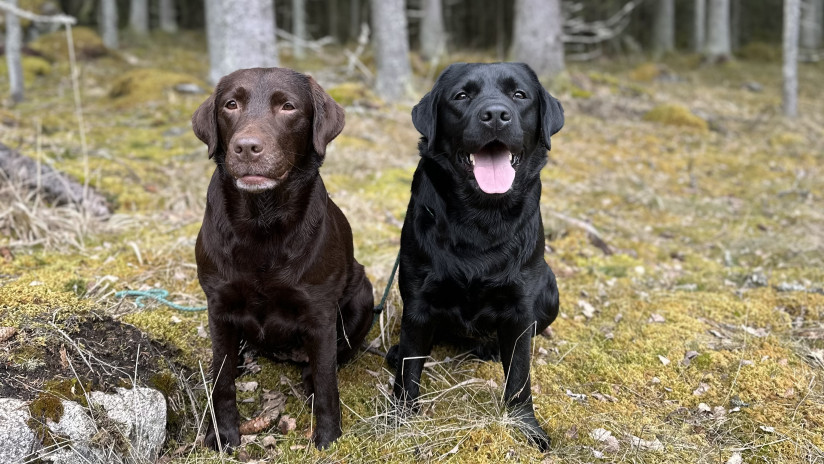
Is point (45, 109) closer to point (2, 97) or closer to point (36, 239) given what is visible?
point (2, 97)

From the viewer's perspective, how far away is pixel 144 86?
10.4 meters

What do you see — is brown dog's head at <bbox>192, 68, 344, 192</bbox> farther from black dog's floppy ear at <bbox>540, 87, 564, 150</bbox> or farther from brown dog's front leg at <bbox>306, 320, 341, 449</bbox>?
black dog's floppy ear at <bbox>540, 87, 564, 150</bbox>

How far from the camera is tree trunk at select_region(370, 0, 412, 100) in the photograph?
34.0 feet

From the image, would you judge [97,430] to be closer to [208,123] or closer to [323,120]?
[208,123]

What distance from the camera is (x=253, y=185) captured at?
99.0 inches

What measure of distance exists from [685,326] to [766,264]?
6.71ft

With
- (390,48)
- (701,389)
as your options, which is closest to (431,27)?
(390,48)

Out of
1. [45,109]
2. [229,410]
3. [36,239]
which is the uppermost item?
[45,109]

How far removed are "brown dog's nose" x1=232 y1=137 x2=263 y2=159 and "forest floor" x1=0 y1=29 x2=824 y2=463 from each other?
50.3 inches

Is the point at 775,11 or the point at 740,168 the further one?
the point at 775,11

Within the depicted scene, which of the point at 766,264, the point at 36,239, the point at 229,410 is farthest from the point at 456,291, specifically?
the point at 766,264

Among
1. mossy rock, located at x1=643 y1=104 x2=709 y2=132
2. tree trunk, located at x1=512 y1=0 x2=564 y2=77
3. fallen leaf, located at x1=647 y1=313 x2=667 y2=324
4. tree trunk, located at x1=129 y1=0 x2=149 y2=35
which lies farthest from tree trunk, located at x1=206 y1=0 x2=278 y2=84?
tree trunk, located at x1=129 y1=0 x2=149 y2=35

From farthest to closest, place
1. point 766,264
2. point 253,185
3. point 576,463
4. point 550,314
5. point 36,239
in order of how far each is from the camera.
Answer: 1. point 766,264
2. point 36,239
3. point 550,314
4. point 576,463
5. point 253,185

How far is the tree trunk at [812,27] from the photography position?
22578mm
